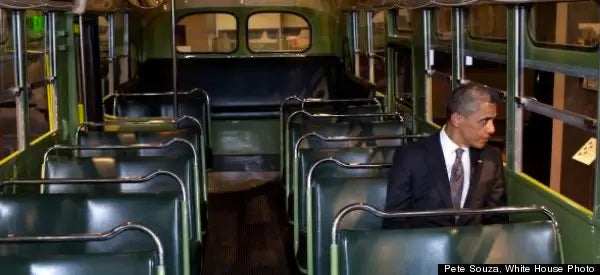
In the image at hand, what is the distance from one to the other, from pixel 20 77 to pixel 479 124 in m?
2.42

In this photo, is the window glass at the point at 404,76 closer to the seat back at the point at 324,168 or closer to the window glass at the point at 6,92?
the seat back at the point at 324,168

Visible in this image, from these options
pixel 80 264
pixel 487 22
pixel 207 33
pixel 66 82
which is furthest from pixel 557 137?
pixel 207 33

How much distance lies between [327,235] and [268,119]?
4898mm

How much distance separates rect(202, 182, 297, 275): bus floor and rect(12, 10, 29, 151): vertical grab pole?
1.48 meters

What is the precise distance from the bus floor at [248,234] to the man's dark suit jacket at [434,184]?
2.09 metres

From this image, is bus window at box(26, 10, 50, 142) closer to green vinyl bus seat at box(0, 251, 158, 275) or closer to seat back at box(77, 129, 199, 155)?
seat back at box(77, 129, 199, 155)

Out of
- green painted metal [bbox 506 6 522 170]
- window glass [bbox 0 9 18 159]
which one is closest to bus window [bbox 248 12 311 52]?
window glass [bbox 0 9 18 159]

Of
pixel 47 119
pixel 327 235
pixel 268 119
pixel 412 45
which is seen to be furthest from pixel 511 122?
pixel 268 119

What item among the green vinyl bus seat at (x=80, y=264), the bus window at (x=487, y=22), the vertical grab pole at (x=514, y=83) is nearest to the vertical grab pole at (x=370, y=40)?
A: the bus window at (x=487, y=22)

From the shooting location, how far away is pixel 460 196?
3.18m

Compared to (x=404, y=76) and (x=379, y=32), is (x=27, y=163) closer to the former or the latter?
(x=404, y=76)

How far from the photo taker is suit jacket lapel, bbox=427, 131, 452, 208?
3156 mm

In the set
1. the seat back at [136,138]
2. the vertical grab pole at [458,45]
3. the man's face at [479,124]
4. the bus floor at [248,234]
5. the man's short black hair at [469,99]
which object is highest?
the vertical grab pole at [458,45]

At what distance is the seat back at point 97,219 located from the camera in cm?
326
